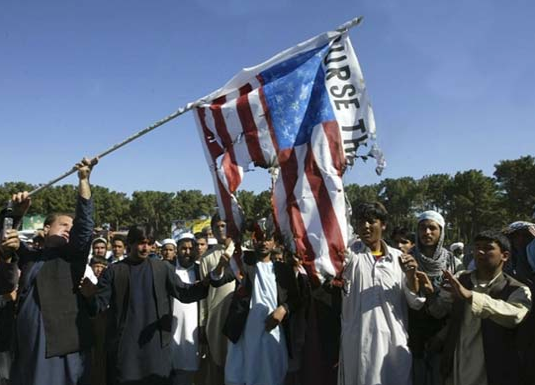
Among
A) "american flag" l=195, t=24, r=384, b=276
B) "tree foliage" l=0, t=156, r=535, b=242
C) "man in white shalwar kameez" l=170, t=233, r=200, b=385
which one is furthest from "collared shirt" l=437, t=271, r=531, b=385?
"tree foliage" l=0, t=156, r=535, b=242

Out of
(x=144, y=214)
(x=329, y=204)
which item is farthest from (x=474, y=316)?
(x=144, y=214)

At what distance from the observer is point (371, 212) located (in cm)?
391

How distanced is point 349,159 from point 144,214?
7778 centimetres

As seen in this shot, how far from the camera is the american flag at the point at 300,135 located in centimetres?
380

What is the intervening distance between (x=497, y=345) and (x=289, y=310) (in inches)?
76.1

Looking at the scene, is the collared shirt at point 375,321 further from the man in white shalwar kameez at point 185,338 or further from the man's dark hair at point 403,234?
the man in white shalwar kameez at point 185,338

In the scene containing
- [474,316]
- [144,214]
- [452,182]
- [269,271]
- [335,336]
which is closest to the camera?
[474,316]

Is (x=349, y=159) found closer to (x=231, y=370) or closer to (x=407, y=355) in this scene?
(x=407, y=355)

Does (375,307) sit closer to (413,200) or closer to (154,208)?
(413,200)

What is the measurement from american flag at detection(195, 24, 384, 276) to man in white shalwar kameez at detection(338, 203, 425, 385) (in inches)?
7.6

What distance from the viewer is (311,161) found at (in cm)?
390

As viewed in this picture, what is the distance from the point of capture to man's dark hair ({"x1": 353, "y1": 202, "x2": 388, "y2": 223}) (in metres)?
3.91

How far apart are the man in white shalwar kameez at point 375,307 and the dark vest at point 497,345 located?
32cm

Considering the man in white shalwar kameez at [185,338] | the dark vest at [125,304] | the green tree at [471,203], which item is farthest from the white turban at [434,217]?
the green tree at [471,203]
